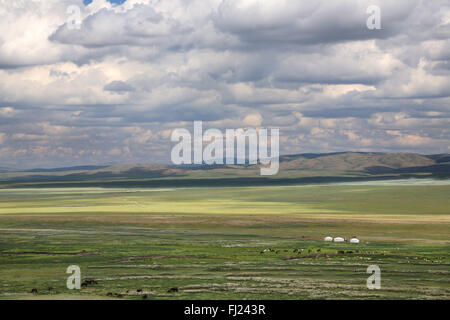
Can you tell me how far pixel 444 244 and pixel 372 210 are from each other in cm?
6777

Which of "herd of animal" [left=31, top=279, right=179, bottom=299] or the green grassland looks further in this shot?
the green grassland

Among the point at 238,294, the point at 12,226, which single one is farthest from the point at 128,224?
the point at 238,294

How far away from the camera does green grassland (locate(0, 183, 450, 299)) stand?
46.3 m

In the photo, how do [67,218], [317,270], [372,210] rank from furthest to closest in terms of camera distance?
[372,210] < [67,218] < [317,270]

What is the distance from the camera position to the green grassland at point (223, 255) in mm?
46344

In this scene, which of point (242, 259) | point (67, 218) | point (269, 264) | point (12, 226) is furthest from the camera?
point (67, 218)

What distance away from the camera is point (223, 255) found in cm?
6831

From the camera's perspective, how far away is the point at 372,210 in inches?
5792

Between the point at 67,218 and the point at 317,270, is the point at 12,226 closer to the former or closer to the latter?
the point at 67,218

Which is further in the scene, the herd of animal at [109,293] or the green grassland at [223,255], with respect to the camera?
the green grassland at [223,255]

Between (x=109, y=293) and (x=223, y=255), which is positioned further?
(x=223, y=255)

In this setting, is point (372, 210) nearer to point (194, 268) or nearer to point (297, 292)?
point (194, 268)
